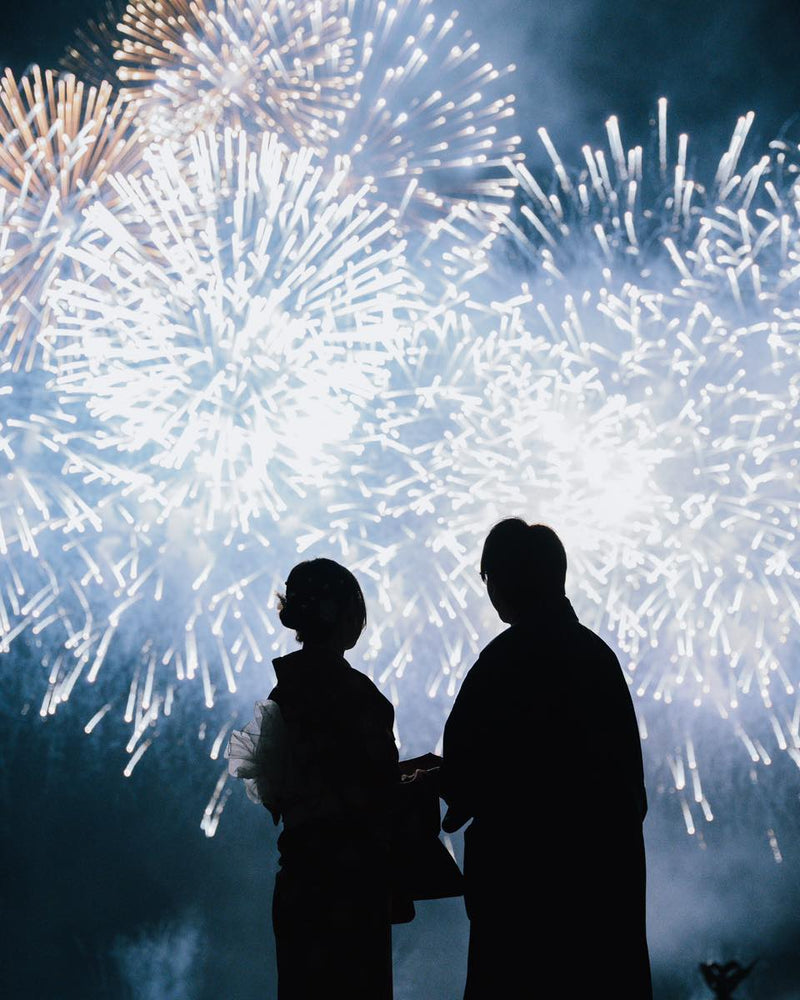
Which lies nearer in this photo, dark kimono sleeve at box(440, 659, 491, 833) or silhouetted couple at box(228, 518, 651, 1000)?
silhouetted couple at box(228, 518, 651, 1000)

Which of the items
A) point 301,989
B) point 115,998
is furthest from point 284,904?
point 115,998

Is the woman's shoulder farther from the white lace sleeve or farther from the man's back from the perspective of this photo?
the man's back

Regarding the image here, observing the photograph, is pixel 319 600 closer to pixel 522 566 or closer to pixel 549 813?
pixel 522 566

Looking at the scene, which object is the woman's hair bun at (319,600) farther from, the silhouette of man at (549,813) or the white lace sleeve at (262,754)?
the silhouette of man at (549,813)

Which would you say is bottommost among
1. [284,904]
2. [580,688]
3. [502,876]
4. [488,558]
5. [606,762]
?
[284,904]

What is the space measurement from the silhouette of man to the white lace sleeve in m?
0.60

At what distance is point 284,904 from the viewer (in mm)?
2871

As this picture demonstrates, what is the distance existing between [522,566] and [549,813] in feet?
2.32

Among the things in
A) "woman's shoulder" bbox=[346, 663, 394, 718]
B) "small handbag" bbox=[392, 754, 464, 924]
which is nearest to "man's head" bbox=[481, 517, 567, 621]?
"woman's shoulder" bbox=[346, 663, 394, 718]

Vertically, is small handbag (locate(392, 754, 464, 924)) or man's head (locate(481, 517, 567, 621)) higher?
man's head (locate(481, 517, 567, 621))

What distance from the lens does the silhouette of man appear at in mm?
2383

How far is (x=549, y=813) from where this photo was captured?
2438mm

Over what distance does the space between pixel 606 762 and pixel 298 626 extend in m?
1.15

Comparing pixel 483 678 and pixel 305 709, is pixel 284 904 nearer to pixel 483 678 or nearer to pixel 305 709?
pixel 305 709
